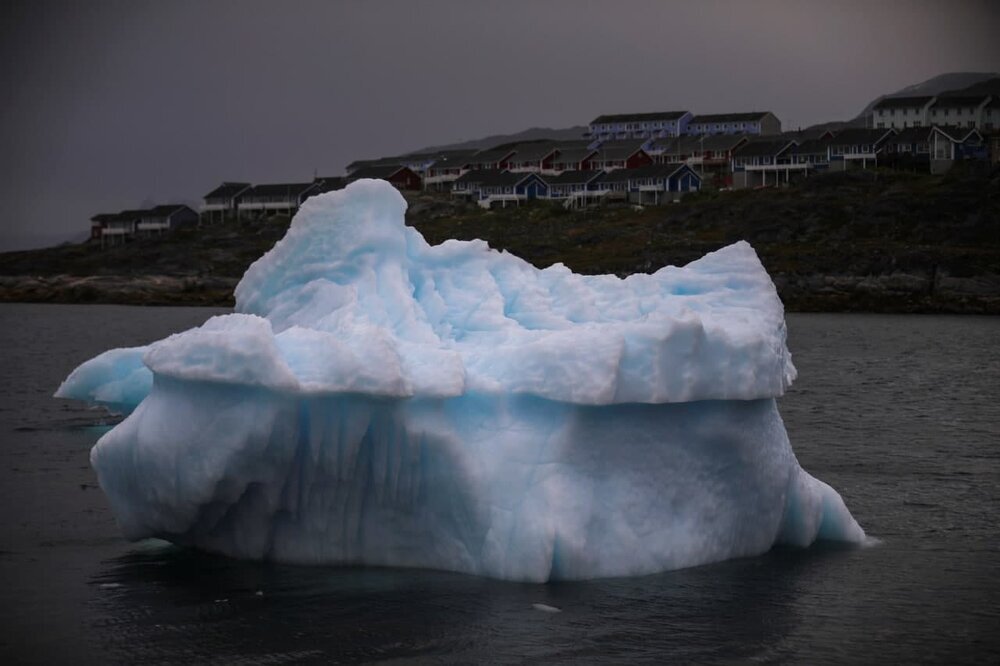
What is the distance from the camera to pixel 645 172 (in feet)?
365

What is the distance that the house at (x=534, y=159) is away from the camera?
409 feet

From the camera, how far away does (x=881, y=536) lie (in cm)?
1639

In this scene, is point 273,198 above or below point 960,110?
below

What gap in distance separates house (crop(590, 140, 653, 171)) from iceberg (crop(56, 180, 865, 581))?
345 feet

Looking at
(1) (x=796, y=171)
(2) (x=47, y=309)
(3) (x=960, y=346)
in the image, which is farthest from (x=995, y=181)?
(2) (x=47, y=309)

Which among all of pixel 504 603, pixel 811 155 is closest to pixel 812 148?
pixel 811 155

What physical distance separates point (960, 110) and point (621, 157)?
30437 millimetres

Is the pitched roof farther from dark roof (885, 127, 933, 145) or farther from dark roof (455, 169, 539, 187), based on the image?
dark roof (885, 127, 933, 145)

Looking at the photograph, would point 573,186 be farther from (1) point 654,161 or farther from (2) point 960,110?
(2) point 960,110

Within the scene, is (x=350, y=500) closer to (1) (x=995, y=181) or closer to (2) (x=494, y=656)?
(2) (x=494, y=656)

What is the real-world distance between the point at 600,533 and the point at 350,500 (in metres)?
2.59

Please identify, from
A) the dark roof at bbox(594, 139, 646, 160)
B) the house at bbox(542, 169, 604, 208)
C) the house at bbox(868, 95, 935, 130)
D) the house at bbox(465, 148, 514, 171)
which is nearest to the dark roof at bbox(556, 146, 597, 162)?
the dark roof at bbox(594, 139, 646, 160)

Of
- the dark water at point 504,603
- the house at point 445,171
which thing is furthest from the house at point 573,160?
the dark water at point 504,603

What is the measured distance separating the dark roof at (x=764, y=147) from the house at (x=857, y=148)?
374cm
